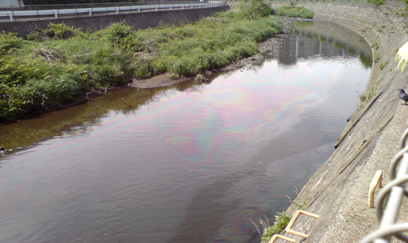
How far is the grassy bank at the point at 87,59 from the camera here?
539 inches

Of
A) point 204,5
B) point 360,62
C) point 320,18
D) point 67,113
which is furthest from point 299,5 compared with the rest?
point 67,113

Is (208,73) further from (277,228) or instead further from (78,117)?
(277,228)

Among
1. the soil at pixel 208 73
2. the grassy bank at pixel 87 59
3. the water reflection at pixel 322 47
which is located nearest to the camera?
the grassy bank at pixel 87 59

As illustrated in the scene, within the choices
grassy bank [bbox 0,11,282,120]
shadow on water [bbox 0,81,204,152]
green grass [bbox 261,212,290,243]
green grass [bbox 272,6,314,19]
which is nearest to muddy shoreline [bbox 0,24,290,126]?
grassy bank [bbox 0,11,282,120]

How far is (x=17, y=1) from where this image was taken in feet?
83.9

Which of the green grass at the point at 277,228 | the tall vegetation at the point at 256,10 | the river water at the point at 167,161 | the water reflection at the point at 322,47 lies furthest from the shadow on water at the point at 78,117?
the tall vegetation at the point at 256,10

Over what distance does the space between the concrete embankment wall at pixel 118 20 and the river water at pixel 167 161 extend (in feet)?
26.3

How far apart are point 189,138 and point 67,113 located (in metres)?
6.80

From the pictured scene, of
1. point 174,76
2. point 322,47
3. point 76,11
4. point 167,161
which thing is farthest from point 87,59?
point 322,47

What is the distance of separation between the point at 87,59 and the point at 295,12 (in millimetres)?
56828

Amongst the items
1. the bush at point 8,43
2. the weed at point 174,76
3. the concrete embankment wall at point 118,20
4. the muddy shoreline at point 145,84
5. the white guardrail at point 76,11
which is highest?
the white guardrail at point 76,11

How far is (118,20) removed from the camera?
27141 millimetres

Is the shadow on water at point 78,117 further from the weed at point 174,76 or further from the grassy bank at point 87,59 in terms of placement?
the weed at point 174,76

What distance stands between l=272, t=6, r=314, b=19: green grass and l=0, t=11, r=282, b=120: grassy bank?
38.7 m
